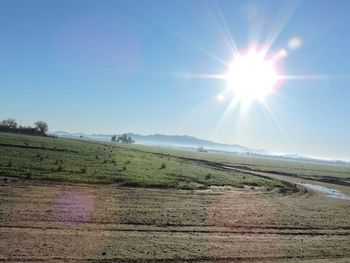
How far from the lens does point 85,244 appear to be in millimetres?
11602

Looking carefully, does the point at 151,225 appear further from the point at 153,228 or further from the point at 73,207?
the point at 73,207

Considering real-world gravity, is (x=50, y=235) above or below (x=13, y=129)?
below

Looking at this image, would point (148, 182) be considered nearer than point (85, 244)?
No

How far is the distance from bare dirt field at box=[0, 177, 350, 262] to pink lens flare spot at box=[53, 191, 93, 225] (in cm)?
3

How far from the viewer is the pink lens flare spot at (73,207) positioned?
14.5 m

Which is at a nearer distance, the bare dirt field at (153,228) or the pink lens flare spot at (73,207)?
the bare dirt field at (153,228)

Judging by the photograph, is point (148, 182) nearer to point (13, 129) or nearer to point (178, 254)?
point (178, 254)

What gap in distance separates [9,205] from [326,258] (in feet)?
35.5

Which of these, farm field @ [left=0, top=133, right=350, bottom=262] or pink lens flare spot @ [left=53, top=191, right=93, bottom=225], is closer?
farm field @ [left=0, top=133, right=350, bottom=262]

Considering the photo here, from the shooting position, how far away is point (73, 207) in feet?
54.6

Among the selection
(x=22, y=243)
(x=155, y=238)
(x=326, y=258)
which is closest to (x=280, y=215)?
(x=326, y=258)

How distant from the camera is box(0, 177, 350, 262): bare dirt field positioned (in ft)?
37.2

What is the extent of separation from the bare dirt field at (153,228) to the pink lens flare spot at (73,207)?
32 mm

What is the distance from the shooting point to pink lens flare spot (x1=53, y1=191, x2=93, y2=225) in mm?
14529
